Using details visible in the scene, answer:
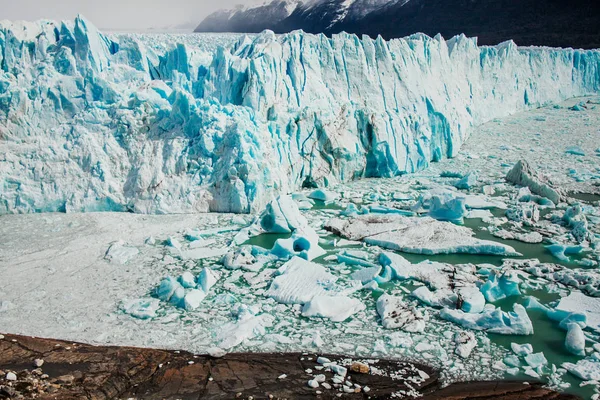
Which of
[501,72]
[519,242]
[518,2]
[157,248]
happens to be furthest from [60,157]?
[518,2]

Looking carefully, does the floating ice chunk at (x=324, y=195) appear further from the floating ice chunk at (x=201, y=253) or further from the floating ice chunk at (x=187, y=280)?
the floating ice chunk at (x=187, y=280)

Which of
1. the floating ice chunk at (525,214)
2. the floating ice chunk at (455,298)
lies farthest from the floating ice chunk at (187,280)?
the floating ice chunk at (525,214)

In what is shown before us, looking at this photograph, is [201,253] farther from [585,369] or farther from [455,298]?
[585,369]

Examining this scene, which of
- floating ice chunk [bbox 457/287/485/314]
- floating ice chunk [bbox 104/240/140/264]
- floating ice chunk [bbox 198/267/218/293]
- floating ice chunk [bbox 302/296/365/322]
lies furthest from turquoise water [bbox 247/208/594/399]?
floating ice chunk [bbox 104/240/140/264]

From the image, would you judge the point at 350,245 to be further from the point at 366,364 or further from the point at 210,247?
the point at 366,364

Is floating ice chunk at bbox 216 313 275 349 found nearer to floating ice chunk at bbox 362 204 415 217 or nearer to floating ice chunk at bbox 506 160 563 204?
floating ice chunk at bbox 362 204 415 217

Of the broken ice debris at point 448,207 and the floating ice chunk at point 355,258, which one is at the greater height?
the broken ice debris at point 448,207
